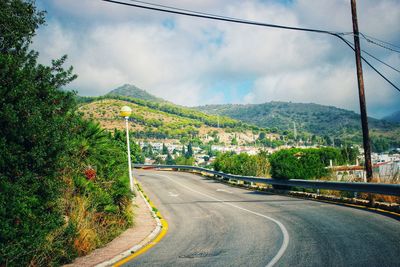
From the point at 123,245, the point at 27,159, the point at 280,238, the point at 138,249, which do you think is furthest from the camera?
the point at 123,245

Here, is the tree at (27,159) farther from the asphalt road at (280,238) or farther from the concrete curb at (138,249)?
the asphalt road at (280,238)

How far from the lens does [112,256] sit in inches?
295

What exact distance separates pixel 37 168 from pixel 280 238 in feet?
19.1

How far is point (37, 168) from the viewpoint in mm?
6188

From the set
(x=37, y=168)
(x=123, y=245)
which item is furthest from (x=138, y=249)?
(x=37, y=168)

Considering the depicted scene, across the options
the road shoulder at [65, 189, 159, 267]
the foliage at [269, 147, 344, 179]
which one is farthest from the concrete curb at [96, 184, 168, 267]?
the foliage at [269, 147, 344, 179]

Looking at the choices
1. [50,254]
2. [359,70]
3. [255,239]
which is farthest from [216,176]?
[50,254]

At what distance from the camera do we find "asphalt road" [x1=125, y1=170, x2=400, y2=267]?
6.32 meters

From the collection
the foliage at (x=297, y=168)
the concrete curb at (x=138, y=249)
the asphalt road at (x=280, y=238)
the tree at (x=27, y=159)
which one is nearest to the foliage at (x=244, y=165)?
the foliage at (x=297, y=168)

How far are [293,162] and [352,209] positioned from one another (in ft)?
23.0

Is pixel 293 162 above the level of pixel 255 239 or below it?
above

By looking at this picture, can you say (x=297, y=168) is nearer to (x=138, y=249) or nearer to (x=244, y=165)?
(x=244, y=165)

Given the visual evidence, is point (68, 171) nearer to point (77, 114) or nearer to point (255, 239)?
point (77, 114)

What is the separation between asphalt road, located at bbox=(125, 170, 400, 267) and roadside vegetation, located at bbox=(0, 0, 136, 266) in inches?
67.0
